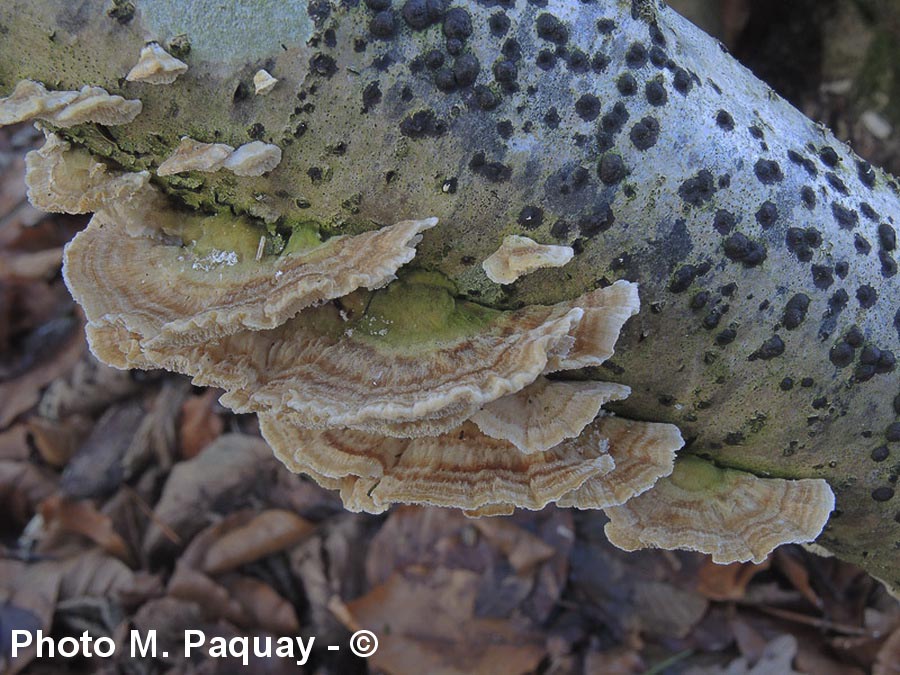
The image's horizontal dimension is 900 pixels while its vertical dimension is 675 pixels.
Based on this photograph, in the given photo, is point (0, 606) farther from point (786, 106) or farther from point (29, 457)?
point (786, 106)

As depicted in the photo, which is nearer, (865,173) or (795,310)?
(795,310)

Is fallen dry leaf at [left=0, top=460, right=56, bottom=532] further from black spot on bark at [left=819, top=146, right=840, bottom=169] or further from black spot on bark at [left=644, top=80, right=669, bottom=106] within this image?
black spot on bark at [left=819, top=146, right=840, bottom=169]

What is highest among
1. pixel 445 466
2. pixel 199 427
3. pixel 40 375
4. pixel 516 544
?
pixel 445 466

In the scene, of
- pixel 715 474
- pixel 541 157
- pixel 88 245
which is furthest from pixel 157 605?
pixel 541 157

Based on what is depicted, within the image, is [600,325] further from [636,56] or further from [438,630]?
[438,630]

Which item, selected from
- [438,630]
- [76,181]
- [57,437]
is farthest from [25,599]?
[76,181]

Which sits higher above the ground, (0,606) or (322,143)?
(322,143)

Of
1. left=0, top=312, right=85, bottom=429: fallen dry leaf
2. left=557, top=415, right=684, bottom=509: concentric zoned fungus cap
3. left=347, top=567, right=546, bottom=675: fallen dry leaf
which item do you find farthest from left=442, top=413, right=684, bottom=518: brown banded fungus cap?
left=0, top=312, right=85, bottom=429: fallen dry leaf
